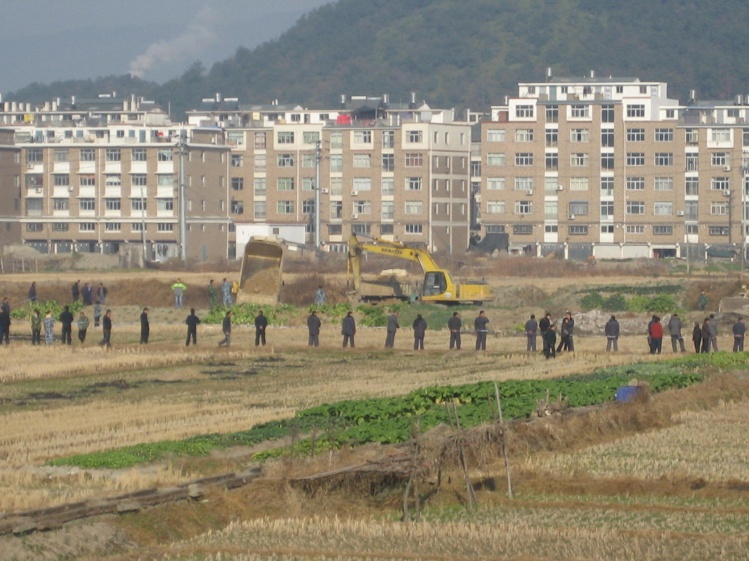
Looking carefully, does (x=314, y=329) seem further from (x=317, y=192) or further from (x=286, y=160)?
(x=286, y=160)

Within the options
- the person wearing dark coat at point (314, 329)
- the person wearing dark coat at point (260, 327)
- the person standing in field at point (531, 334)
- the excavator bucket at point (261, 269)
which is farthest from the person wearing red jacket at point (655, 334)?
the excavator bucket at point (261, 269)

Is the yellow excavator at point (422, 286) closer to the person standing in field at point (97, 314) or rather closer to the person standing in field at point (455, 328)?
the person standing in field at point (97, 314)

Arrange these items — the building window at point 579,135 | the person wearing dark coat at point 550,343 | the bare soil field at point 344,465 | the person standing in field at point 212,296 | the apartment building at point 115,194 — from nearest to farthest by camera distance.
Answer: the bare soil field at point 344,465 → the person wearing dark coat at point 550,343 → the person standing in field at point 212,296 → the building window at point 579,135 → the apartment building at point 115,194

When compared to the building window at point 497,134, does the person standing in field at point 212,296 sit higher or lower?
lower

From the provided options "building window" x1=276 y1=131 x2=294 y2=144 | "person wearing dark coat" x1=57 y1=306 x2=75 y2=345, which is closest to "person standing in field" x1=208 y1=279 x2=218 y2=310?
"person wearing dark coat" x1=57 y1=306 x2=75 y2=345

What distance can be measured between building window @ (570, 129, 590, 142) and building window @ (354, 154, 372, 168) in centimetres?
1468

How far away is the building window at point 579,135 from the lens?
349 ft

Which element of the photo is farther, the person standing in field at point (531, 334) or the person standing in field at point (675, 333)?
the person standing in field at point (675, 333)

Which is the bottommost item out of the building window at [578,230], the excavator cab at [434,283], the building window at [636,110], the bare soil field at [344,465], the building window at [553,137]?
the bare soil field at [344,465]

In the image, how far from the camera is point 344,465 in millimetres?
20156

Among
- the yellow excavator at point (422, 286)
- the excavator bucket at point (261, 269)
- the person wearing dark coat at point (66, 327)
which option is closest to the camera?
the person wearing dark coat at point (66, 327)

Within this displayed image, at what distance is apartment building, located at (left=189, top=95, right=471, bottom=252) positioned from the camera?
353ft

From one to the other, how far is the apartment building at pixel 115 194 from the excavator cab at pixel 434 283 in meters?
50.3

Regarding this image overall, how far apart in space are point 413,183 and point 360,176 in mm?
4512
